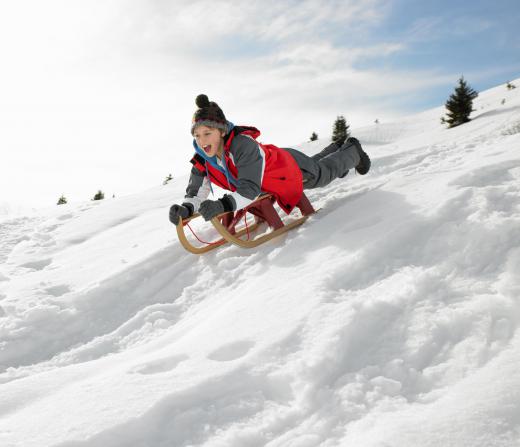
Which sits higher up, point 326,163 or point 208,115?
point 208,115

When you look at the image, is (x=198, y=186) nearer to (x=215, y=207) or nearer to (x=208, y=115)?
(x=208, y=115)

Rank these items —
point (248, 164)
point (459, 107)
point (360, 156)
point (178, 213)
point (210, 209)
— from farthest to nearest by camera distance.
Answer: point (459, 107) < point (360, 156) < point (178, 213) < point (248, 164) < point (210, 209)

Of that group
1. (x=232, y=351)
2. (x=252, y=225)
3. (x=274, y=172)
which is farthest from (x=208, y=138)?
(x=232, y=351)

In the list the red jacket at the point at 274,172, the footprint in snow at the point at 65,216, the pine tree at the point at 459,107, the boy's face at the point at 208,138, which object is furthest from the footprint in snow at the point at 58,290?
the pine tree at the point at 459,107

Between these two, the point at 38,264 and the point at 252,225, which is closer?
the point at 252,225

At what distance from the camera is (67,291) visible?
3686 millimetres

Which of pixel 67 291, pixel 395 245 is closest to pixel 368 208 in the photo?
pixel 395 245

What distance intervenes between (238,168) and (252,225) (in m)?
0.80

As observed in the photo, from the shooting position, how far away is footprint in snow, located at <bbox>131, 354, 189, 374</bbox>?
2019mm

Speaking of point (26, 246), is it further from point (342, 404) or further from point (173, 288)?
point (342, 404)

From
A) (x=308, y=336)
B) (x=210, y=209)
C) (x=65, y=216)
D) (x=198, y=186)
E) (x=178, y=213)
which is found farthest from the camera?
(x=65, y=216)

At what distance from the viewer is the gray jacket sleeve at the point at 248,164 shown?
3438mm

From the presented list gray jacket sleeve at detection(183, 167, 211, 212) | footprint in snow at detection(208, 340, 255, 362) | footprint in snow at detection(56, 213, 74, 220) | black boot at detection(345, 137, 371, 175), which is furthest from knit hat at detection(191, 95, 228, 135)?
footprint in snow at detection(56, 213, 74, 220)

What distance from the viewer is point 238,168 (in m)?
3.53
